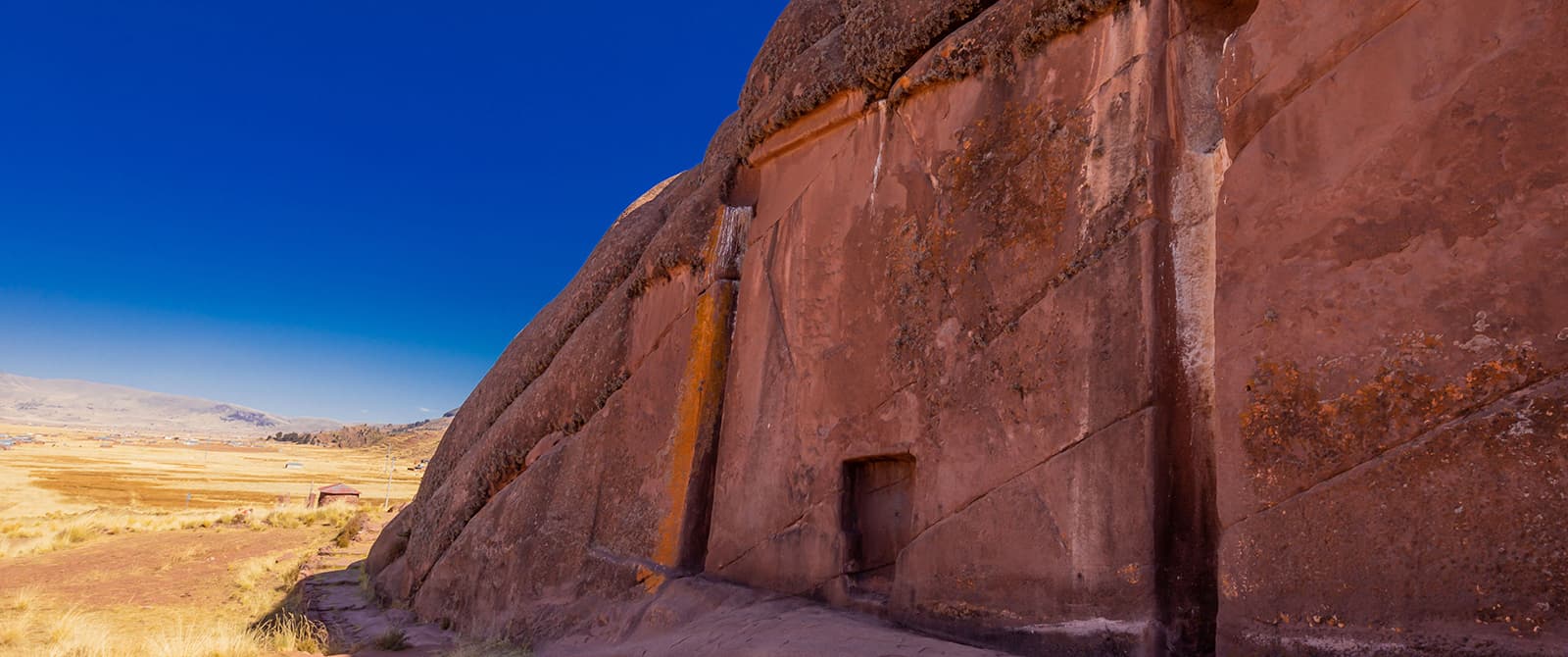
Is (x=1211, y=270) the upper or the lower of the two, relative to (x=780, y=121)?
lower

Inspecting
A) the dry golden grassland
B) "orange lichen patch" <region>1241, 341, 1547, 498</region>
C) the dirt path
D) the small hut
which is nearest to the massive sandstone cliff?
"orange lichen patch" <region>1241, 341, 1547, 498</region>

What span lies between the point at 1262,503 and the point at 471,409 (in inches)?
450

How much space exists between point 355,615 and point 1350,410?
36.4 feet

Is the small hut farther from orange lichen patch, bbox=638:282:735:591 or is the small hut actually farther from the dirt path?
orange lichen patch, bbox=638:282:735:591

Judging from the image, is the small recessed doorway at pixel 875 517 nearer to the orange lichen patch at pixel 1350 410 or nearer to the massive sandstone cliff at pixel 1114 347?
the massive sandstone cliff at pixel 1114 347

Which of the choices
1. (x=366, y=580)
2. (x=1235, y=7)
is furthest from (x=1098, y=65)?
(x=366, y=580)

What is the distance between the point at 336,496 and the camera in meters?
27.8

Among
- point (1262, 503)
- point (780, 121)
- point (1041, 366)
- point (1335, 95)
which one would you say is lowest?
point (1262, 503)

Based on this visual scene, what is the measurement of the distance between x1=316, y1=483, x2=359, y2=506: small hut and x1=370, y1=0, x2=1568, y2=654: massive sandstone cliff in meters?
22.7

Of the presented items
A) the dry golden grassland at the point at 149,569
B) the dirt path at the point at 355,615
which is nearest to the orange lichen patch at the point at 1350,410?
the dirt path at the point at 355,615

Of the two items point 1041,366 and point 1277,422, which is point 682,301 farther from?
point 1277,422

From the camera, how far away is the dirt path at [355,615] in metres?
8.59

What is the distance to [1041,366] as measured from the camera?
454 cm

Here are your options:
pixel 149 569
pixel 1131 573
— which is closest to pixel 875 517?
pixel 1131 573
